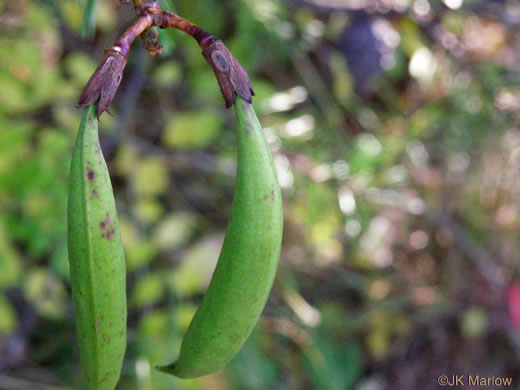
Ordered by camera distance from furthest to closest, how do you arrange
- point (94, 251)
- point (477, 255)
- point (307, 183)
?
point (477, 255), point (307, 183), point (94, 251)

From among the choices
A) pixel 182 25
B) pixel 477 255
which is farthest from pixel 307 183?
pixel 182 25

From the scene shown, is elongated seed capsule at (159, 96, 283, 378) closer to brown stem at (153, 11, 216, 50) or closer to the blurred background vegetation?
brown stem at (153, 11, 216, 50)

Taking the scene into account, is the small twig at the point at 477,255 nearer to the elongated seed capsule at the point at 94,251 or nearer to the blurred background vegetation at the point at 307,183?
the blurred background vegetation at the point at 307,183

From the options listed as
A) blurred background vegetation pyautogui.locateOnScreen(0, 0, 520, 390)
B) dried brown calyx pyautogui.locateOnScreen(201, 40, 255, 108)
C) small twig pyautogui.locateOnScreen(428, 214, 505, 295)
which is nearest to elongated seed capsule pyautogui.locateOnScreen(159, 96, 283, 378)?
dried brown calyx pyautogui.locateOnScreen(201, 40, 255, 108)

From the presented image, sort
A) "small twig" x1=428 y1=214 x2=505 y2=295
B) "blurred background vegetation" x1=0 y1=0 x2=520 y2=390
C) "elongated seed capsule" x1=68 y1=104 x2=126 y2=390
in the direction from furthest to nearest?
"small twig" x1=428 y1=214 x2=505 y2=295 → "blurred background vegetation" x1=0 y1=0 x2=520 y2=390 → "elongated seed capsule" x1=68 y1=104 x2=126 y2=390

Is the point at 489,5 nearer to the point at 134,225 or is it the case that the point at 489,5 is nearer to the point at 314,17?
the point at 314,17

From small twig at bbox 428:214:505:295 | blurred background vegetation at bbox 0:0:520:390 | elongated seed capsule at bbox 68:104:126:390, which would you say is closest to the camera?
elongated seed capsule at bbox 68:104:126:390

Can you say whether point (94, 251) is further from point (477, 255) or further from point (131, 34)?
point (477, 255)
